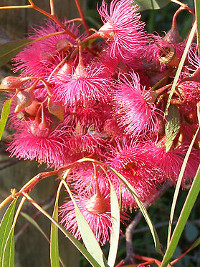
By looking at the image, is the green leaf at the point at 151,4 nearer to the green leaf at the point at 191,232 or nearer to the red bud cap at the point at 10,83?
the red bud cap at the point at 10,83

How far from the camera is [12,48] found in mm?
572

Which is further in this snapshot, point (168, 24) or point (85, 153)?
point (168, 24)

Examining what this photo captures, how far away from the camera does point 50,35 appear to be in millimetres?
560

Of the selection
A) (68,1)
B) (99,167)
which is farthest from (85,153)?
(68,1)

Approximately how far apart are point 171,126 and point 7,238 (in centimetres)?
26

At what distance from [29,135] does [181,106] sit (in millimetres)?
218

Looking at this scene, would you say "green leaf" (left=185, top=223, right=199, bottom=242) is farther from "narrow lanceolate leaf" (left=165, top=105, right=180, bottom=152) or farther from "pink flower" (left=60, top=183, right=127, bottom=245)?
Result: "narrow lanceolate leaf" (left=165, top=105, right=180, bottom=152)

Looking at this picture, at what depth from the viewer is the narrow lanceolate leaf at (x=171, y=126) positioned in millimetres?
545

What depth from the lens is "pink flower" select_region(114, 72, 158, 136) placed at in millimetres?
549

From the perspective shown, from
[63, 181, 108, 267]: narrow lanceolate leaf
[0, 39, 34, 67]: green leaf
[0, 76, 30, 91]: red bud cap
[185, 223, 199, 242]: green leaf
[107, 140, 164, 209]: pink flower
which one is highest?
[0, 39, 34, 67]: green leaf

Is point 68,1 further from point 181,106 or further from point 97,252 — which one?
point 97,252

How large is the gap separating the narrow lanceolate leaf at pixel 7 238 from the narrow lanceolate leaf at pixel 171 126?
8.4 inches

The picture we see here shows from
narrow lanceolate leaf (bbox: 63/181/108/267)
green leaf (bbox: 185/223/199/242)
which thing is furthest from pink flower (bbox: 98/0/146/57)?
green leaf (bbox: 185/223/199/242)

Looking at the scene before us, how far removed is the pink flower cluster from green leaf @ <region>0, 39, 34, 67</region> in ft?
0.06
